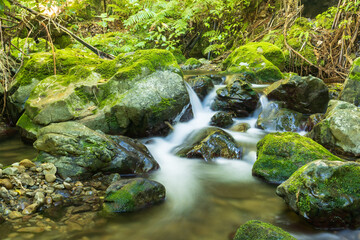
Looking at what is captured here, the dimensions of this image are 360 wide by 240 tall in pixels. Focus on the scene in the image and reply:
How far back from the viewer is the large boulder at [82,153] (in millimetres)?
3340

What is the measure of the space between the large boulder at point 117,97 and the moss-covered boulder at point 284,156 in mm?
2068

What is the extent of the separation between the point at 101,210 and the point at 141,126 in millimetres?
2287

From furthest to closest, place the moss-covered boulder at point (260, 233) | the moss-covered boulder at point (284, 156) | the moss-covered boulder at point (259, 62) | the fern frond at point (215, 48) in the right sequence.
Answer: the fern frond at point (215, 48)
the moss-covered boulder at point (259, 62)
the moss-covered boulder at point (284, 156)
the moss-covered boulder at point (260, 233)

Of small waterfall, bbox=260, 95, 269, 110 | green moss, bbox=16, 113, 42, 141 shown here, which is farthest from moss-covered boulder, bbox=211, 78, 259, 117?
green moss, bbox=16, 113, 42, 141

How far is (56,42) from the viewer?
36.8ft

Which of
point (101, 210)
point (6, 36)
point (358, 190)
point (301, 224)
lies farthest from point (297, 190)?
point (6, 36)

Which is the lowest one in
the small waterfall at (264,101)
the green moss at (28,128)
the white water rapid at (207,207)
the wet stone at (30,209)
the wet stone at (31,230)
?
the white water rapid at (207,207)

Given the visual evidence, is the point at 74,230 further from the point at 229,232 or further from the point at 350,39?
the point at 350,39

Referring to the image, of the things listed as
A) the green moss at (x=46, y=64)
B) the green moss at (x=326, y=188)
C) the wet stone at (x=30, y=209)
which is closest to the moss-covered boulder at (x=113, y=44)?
the green moss at (x=46, y=64)

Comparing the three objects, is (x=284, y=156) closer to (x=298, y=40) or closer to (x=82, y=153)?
(x=82, y=153)

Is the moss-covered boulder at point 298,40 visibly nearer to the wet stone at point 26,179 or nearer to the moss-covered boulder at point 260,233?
the moss-covered boulder at point 260,233

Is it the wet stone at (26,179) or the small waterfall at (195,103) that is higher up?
the small waterfall at (195,103)

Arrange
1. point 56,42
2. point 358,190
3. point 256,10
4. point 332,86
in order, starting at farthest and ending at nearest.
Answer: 1. point 256,10
2. point 56,42
3. point 332,86
4. point 358,190

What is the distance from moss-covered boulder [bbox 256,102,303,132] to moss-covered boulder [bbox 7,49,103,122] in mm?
4189
